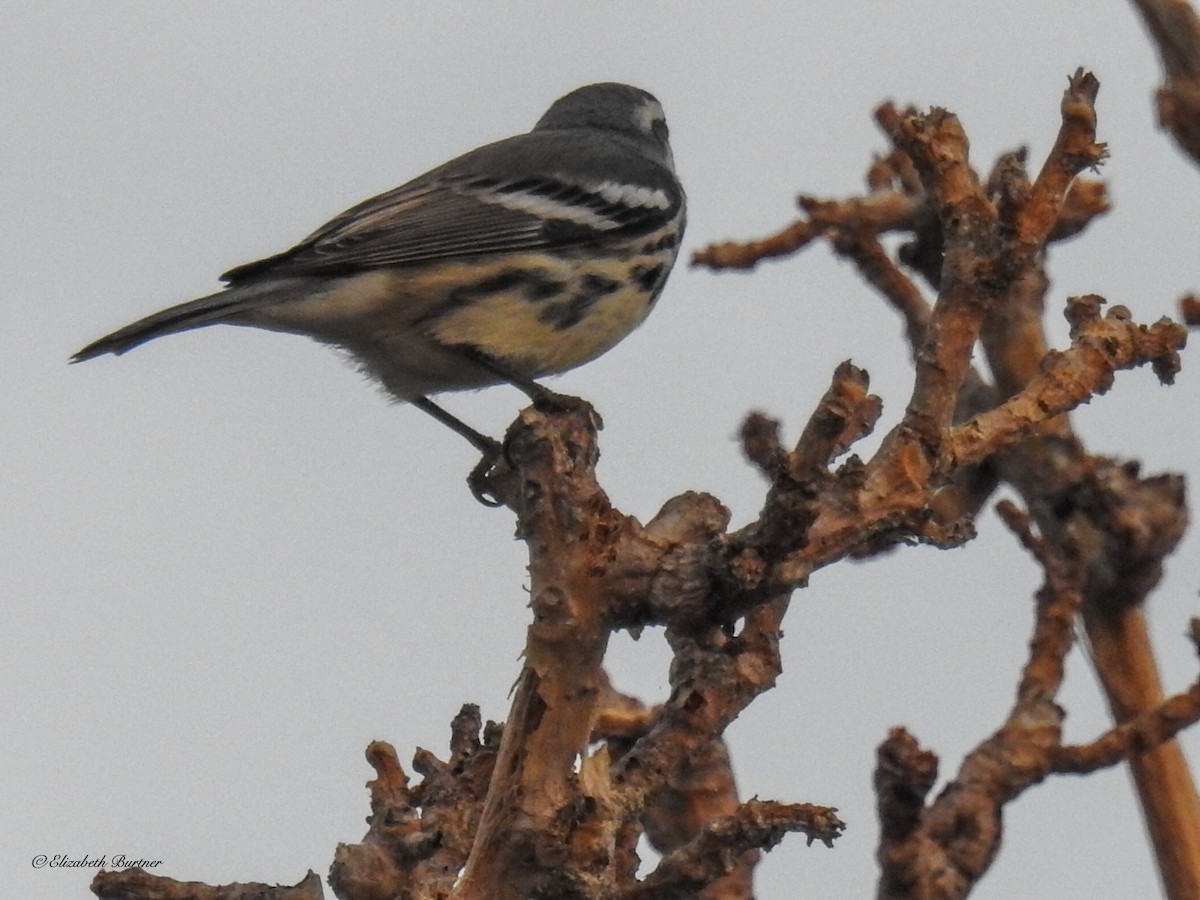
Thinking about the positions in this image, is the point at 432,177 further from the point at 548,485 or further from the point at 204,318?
the point at 548,485

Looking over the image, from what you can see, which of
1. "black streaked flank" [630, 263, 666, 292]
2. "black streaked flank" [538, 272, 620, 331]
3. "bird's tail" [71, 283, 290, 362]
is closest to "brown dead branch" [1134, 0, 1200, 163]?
"black streaked flank" [538, 272, 620, 331]

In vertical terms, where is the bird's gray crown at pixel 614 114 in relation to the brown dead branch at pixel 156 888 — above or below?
above

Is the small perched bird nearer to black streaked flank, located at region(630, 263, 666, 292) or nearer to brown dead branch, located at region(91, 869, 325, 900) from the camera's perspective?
black streaked flank, located at region(630, 263, 666, 292)

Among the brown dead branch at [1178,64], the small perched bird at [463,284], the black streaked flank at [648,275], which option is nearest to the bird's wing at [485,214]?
the small perched bird at [463,284]

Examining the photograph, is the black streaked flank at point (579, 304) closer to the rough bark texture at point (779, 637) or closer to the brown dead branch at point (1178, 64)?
the rough bark texture at point (779, 637)

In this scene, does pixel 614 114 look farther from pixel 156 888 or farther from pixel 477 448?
pixel 156 888

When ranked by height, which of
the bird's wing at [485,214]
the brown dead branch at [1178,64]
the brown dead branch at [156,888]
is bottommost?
the brown dead branch at [156,888]

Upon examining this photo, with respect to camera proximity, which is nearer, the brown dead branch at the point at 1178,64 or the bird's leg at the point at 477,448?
the brown dead branch at the point at 1178,64

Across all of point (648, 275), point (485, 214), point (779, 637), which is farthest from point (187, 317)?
point (779, 637)

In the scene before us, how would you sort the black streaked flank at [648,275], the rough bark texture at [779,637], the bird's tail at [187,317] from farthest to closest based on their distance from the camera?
the black streaked flank at [648,275] → the bird's tail at [187,317] → the rough bark texture at [779,637]
